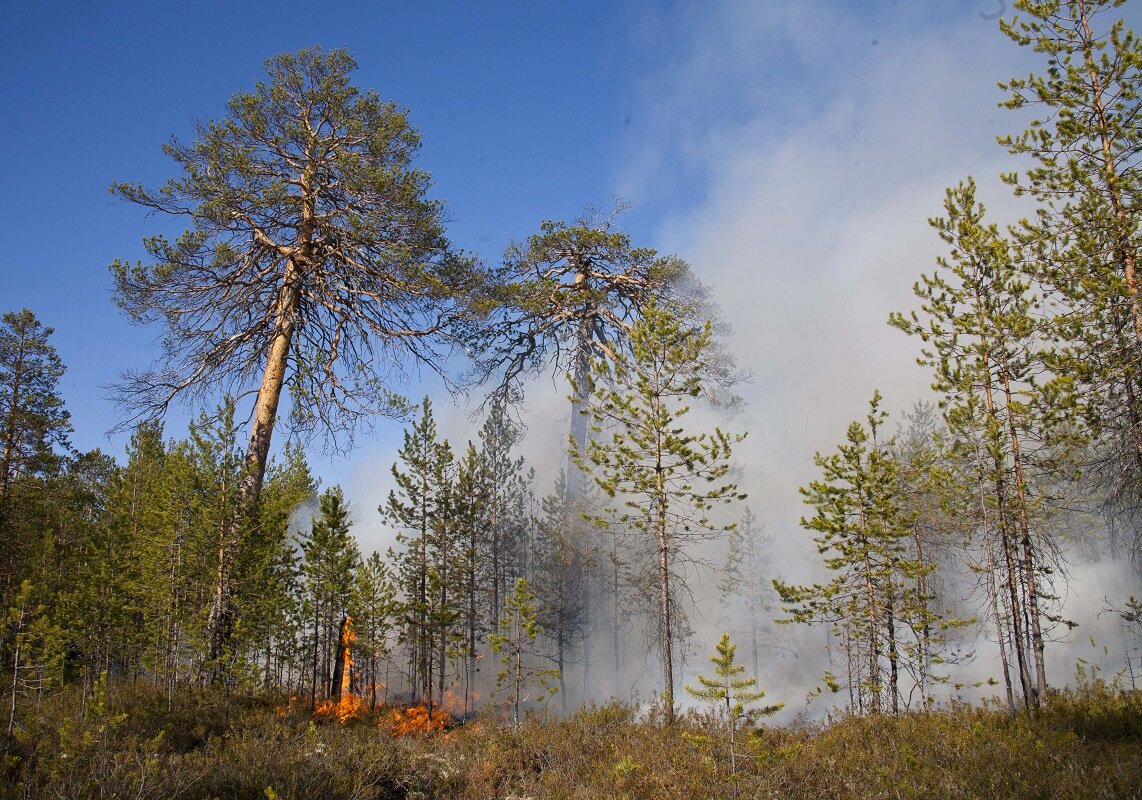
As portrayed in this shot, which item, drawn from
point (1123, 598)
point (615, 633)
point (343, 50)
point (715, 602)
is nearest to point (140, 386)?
point (343, 50)

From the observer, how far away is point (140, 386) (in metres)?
16.5

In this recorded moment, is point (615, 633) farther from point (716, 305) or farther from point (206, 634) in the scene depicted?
point (206, 634)

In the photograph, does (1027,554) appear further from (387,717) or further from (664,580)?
(387,717)

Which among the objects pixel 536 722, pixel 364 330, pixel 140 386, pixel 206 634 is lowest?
pixel 536 722

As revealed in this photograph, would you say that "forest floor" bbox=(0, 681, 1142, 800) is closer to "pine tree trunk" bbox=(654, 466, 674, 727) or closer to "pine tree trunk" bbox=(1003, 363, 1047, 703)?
"pine tree trunk" bbox=(1003, 363, 1047, 703)

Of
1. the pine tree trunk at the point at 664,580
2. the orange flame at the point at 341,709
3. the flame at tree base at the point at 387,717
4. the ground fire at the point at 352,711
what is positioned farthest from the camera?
the ground fire at the point at 352,711

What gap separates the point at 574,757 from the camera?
36.7 ft

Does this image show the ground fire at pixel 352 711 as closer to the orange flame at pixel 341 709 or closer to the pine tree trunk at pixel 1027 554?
the orange flame at pixel 341 709

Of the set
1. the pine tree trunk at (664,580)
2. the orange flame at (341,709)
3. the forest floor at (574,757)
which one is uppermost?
the pine tree trunk at (664,580)

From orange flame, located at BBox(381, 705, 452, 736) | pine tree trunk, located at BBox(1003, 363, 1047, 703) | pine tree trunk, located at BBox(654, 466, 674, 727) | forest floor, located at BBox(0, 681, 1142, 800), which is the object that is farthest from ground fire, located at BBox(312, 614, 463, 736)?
pine tree trunk, located at BBox(1003, 363, 1047, 703)


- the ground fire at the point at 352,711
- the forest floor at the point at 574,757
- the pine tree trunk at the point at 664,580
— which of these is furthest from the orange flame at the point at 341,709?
the pine tree trunk at the point at 664,580

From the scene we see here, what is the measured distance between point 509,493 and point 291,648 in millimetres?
13371

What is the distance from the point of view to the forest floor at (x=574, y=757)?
301 inches

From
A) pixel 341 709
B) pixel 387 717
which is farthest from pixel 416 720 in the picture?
pixel 341 709
